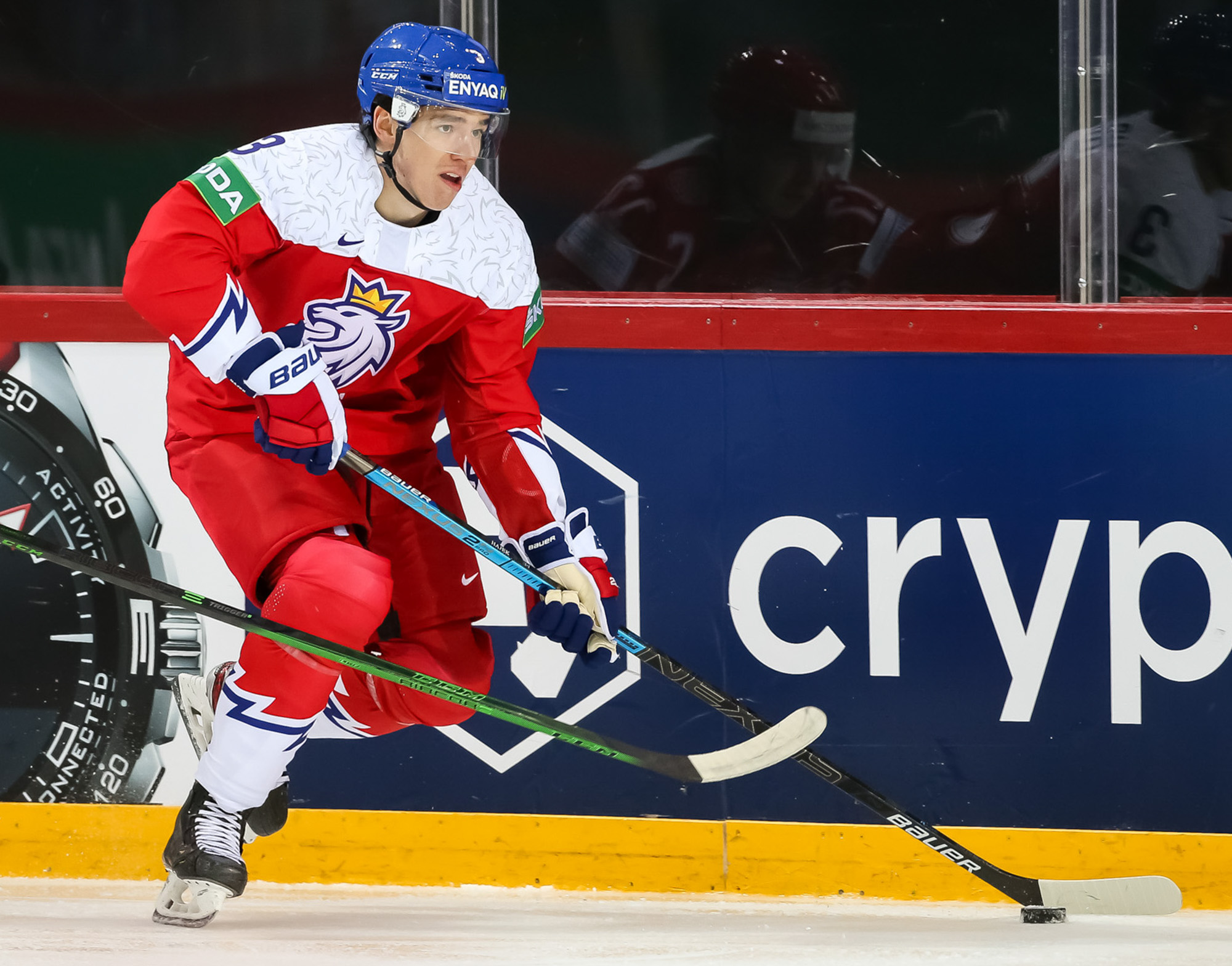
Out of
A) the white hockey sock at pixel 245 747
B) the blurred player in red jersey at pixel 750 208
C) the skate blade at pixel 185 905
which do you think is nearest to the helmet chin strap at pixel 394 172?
the blurred player in red jersey at pixel 750 208

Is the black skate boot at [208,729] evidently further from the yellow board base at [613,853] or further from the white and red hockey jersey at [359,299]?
the white and red hockey jersey at [359,299]

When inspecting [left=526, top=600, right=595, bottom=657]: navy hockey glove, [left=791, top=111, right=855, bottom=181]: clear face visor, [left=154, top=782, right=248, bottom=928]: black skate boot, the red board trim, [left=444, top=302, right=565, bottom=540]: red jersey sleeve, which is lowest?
[left=154, top=782, right=248, bottom=928]: black skate boot

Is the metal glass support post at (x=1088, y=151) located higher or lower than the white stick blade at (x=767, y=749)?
higher

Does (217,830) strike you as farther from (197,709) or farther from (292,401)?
(292,401)

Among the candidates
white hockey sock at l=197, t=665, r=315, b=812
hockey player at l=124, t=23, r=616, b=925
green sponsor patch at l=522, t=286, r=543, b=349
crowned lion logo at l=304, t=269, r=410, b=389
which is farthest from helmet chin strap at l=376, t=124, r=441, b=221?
white hockey sock at l=197, t=665, r=315, b=812

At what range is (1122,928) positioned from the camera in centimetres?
274

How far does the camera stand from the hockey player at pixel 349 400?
2381mm

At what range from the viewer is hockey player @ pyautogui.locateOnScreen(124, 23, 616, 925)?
2381 millimetres

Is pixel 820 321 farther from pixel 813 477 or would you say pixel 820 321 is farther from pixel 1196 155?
pixel 1196 155

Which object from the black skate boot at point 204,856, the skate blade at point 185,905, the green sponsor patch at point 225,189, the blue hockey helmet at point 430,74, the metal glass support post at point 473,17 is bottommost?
the skate blade at point 185,905

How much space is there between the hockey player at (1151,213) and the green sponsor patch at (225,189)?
51.3 inches

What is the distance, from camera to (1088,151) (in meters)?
2.97

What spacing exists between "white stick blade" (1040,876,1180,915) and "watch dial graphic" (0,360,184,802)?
177 centimetres

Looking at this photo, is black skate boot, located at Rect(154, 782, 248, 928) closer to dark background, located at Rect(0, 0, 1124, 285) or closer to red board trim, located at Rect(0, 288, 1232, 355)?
red board trim, located at Rect(0, 288, 1232, 355)
